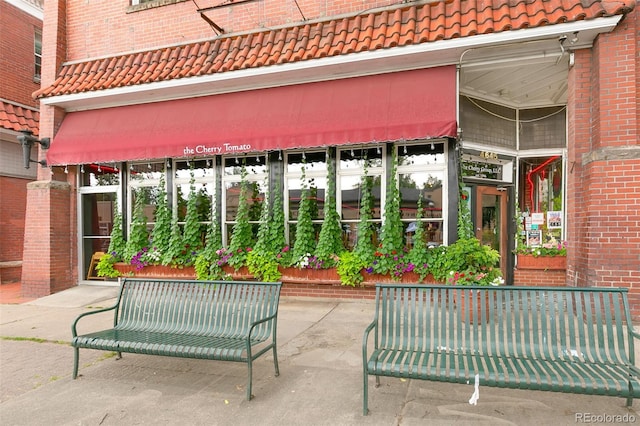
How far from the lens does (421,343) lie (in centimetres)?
348

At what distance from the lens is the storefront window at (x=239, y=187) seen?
8.07 meters

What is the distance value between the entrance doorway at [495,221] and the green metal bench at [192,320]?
231 inches

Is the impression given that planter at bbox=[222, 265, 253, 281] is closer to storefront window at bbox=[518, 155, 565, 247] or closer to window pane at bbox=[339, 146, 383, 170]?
window pane at bbox=[339, 146, 383, 170]

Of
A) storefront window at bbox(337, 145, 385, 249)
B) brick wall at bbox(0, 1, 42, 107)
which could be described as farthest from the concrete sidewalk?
brick wall at bbox(0, 1, 42, 107)

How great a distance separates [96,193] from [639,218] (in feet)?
35.7

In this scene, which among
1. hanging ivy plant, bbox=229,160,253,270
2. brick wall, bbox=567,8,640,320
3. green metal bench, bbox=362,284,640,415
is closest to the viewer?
green metal bench, bbox=362,284,640,415

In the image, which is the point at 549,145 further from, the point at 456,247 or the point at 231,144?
the point at 231,144

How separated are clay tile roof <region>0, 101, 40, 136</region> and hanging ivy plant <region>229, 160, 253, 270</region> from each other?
702 cm

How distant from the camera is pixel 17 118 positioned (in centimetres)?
1045

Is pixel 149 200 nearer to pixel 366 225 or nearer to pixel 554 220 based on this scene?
pixel 366 225

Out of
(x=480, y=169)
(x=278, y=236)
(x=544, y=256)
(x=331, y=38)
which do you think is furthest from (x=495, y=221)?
(x=331, y=38)

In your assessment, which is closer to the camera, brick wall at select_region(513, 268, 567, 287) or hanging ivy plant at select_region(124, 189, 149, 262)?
brick wall at select_region(513, 268, 567, 287)

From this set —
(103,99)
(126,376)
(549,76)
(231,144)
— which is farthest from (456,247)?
(103,99)

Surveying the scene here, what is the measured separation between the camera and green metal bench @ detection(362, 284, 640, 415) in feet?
9.14
